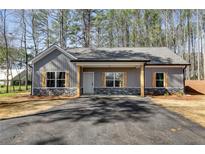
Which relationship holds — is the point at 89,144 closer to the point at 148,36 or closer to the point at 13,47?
the point at 13,47

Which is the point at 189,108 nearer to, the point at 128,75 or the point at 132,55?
the point at 128,75

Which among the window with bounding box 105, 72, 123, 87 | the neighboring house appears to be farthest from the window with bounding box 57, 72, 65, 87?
the window with bounding box 105, 72, 123, 87

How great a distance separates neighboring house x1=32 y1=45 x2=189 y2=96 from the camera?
16.3 meters

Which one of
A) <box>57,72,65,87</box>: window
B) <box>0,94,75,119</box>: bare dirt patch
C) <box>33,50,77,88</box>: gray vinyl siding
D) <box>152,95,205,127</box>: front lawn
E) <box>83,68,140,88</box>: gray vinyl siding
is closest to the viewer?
<box>152,95,205,127</box>: front lawn

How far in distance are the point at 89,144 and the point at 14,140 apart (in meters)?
2.00

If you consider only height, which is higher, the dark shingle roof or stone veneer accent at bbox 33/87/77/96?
the dark shingle roof

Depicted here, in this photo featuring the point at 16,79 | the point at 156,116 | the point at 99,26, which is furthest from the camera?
the point at 16,79

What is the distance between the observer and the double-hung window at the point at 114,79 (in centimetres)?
1722

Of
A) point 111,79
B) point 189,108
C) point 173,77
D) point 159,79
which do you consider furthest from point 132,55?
point 189,108

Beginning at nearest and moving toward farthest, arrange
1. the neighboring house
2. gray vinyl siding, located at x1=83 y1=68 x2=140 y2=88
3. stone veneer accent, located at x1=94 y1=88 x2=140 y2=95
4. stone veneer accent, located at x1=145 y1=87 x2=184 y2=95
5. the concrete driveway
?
the concrete driveway → the neighboring house → stone veneer accent, located at x1=94 y1=88 x2=140 y2=95 → gray vinyl siding, located at x1=83 y1=68 x2=140 y2=88 → stone veneer accent, located at x1=145 y1=87 x2=184 y2=95

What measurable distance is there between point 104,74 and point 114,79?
961 mm

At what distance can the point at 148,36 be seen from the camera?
34.6 m

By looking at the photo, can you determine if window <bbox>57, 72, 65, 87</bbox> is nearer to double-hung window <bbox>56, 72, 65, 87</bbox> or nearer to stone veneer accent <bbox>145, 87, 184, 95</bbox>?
double-hung window <bbox>56, 72, 65, 87</bbox>
